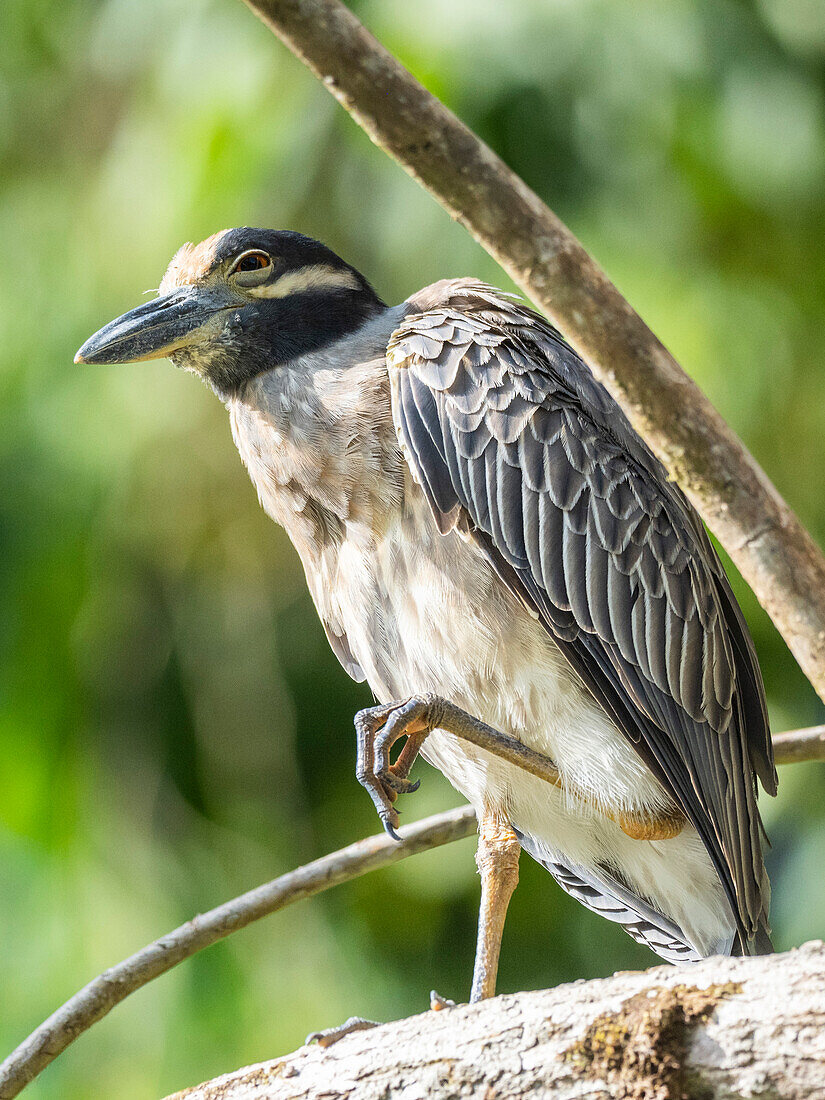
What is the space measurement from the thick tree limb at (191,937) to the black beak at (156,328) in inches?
37.5

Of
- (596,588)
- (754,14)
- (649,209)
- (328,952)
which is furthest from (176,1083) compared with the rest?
(754,14)

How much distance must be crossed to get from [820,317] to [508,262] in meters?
2.76

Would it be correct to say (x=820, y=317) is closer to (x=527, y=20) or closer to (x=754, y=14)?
(x=754, y=14)

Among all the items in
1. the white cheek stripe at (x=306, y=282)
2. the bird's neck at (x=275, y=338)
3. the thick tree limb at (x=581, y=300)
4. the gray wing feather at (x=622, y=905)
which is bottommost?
the gray wing feather at (x=622, y=905)

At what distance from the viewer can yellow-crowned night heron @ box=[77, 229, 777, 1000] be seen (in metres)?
1.89

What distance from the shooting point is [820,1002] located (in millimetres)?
1075

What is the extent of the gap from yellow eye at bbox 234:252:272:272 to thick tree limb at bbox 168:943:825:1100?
135 centimetres

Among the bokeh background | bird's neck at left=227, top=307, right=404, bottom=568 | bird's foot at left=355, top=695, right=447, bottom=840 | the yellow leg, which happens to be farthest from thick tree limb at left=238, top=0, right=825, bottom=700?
the bokeh background

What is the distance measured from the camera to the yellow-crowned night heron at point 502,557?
1.89 m

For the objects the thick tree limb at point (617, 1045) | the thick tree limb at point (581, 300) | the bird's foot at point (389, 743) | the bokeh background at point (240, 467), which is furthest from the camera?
the bokeh background at point (240, 467)

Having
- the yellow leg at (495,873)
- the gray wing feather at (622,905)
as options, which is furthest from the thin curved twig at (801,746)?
the yellow leg at (495,873)

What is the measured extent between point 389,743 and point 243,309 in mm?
903

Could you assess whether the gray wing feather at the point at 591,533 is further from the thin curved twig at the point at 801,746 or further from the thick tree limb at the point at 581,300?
the thick tree limb at the point at 581,300

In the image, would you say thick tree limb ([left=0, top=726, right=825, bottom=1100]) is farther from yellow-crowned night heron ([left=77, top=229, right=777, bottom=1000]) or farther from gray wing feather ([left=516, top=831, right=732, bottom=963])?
gray wing feather ([left=516, top=831, right=732, bottom=963])
